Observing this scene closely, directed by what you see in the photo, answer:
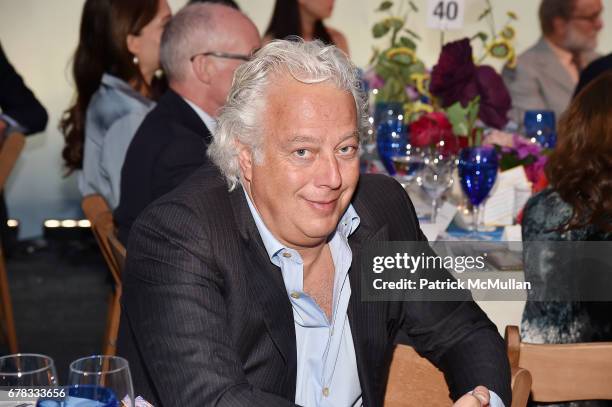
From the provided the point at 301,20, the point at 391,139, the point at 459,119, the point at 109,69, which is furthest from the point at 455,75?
the point at 301,20

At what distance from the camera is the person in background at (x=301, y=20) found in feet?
19.7

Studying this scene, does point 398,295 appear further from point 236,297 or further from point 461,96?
point 461,96

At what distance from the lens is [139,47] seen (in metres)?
4.46

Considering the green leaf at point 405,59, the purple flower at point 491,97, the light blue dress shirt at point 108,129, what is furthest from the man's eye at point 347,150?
the green leaf at point 405,59

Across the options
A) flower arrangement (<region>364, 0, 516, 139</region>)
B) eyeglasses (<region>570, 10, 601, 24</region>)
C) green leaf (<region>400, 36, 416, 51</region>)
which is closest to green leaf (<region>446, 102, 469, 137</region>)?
flower arrangement (<region>364, 0, 516, 139</region>)

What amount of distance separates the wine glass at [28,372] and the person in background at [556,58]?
4767 mm

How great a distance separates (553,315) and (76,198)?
4.74 m

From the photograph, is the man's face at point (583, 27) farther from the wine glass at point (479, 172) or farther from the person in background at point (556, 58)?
the wine glass at point (479, 172)

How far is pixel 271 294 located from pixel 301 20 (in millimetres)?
4414

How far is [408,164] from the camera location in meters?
3.64

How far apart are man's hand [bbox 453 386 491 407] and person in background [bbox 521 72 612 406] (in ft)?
2.82

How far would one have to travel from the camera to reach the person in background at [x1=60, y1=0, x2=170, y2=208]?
13.9ft

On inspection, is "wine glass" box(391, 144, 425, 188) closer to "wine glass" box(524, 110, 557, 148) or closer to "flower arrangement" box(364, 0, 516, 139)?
"flower arrangement" box(364, 0, 516, 139)

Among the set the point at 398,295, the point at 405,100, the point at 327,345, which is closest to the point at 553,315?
the point at 398,295
